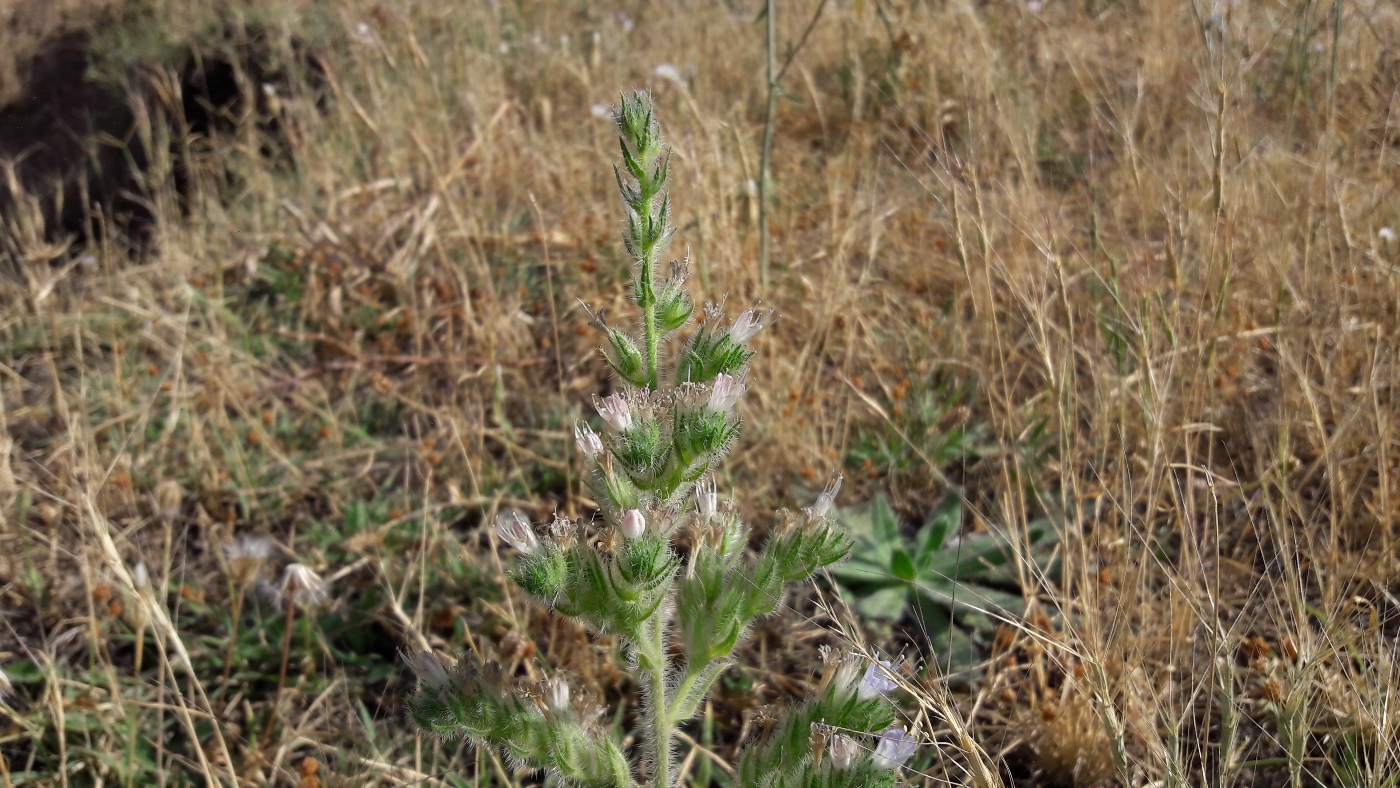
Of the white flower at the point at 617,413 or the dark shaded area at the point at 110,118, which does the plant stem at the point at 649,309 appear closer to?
the white flower at the point at 617,413

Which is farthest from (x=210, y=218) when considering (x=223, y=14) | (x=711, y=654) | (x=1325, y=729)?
(x=1325, y=729)

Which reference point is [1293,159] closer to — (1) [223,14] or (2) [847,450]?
(2) [847,450]

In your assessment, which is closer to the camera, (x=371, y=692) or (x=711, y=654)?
(x=711, y=654)

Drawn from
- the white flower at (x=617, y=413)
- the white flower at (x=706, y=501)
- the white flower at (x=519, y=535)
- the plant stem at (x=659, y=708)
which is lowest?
the plant stem at (x=659, y=708)

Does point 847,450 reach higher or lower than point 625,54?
lower

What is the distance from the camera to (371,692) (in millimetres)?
2369

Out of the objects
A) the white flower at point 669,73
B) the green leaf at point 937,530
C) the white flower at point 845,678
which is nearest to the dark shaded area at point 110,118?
the white flower at point 669,73

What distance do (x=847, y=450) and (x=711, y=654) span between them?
1.45m

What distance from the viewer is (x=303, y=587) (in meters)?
2.38

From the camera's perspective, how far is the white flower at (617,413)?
1.39 meters

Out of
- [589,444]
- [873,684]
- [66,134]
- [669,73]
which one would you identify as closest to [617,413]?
[589,444]

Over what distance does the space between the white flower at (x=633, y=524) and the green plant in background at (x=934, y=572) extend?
3.30 feet

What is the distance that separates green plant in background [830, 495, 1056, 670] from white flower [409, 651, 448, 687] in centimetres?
106

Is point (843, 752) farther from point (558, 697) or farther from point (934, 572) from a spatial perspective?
point (934, 572)
